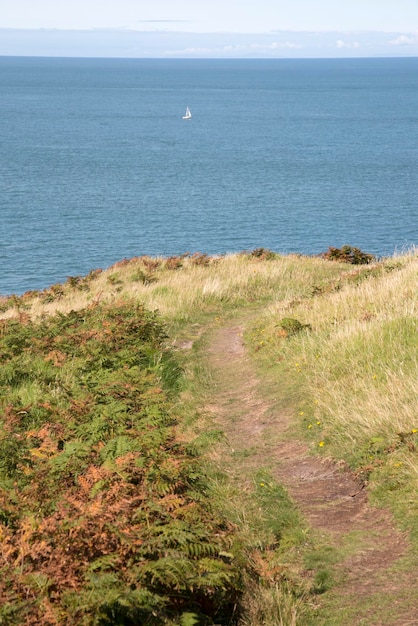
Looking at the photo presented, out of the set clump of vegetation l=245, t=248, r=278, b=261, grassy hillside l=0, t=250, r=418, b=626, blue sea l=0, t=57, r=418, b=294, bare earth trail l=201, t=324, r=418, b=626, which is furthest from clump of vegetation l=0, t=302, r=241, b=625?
blue sea l=0, t=57, r=418, b=294

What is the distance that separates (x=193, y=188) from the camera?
76.5 meters

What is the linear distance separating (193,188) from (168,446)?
70365 mm

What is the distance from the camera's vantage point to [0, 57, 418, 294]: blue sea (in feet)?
176

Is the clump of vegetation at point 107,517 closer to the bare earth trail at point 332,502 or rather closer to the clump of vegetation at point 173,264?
the bare earth trail at point 332,502

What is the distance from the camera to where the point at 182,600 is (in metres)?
5.12

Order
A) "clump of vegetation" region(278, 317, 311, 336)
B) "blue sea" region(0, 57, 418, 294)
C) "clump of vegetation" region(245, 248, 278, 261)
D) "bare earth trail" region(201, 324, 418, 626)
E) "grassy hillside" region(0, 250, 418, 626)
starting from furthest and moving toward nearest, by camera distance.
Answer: "blue sea" region(0, 57, 418, 294) < "clump of vegetation" region(245, 248, 278, 261) < "clump of vegetation" region(278, 317, 311, 336) < "bare earth trail" region(201, 324, 418, 626) < "grassy hillside" region(0, 250, 418, 626)

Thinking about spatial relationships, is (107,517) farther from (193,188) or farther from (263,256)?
(193,188)

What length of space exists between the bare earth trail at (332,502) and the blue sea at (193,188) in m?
31.5

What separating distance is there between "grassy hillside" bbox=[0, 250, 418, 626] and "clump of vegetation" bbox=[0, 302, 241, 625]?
16 mm

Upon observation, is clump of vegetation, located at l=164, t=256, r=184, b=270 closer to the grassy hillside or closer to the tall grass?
the grassy hillside

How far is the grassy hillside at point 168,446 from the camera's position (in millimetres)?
5059

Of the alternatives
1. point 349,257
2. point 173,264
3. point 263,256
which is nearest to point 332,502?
point 263,256

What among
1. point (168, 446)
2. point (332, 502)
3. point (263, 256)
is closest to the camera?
point (168, 446)

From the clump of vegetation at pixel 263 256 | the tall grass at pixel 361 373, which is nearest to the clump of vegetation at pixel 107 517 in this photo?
the tall grass at pixel 361 373
